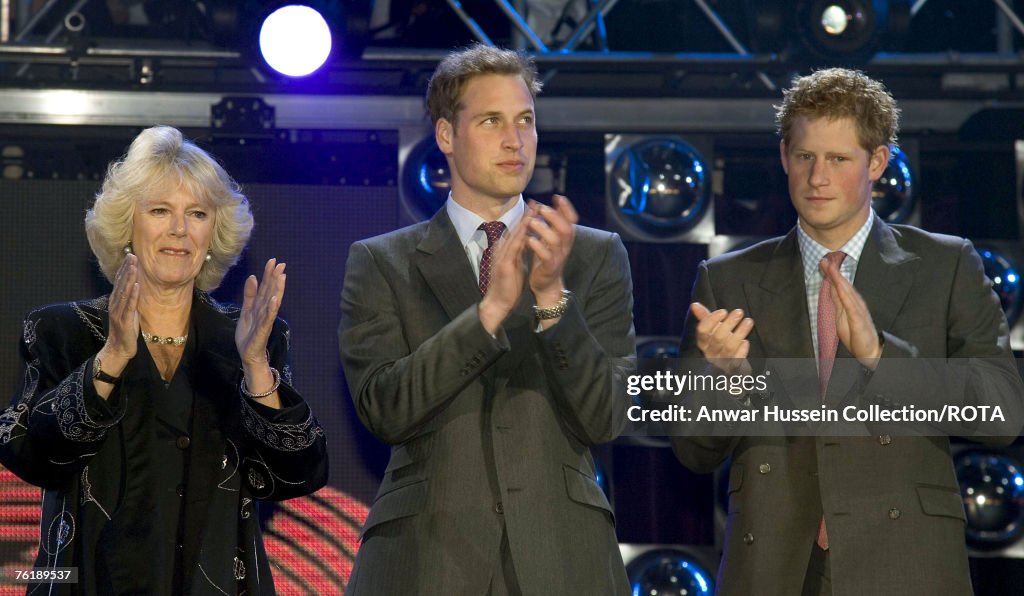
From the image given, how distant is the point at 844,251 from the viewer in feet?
11.2

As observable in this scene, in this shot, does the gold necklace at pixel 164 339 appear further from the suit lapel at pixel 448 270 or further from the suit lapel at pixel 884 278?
the suit lapel at pixel 884 278

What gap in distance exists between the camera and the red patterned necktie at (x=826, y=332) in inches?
129

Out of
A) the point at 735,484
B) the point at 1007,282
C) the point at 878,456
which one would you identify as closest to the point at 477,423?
the point at 735,484

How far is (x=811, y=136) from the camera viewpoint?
11.2ft

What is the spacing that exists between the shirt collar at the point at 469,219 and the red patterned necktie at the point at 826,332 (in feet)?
2.59

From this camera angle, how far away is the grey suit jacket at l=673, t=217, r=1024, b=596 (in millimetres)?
3109

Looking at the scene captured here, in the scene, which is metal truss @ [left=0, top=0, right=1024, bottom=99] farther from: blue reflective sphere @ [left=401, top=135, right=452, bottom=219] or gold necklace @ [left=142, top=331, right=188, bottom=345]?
gold necklace @ [left=142, top=331, right=188, bottom=345]

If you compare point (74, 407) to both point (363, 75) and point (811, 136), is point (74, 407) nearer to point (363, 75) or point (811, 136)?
point (811, 136)

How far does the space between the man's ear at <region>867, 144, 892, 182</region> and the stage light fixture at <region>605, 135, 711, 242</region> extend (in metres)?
1.34

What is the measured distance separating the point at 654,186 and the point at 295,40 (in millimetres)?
1412

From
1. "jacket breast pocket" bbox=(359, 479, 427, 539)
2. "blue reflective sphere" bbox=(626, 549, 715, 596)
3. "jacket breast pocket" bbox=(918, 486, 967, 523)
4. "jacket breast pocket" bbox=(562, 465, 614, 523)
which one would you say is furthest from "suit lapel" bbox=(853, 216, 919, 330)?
"blue reflective sphere" bbox=(626, 549, 715, 596)

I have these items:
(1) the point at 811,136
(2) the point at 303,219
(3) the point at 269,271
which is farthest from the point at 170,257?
(1) the point at 811,136

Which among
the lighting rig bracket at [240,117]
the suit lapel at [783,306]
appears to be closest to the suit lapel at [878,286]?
the suit lapel at [783,306]

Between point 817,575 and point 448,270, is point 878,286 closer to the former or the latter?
point 817,575
